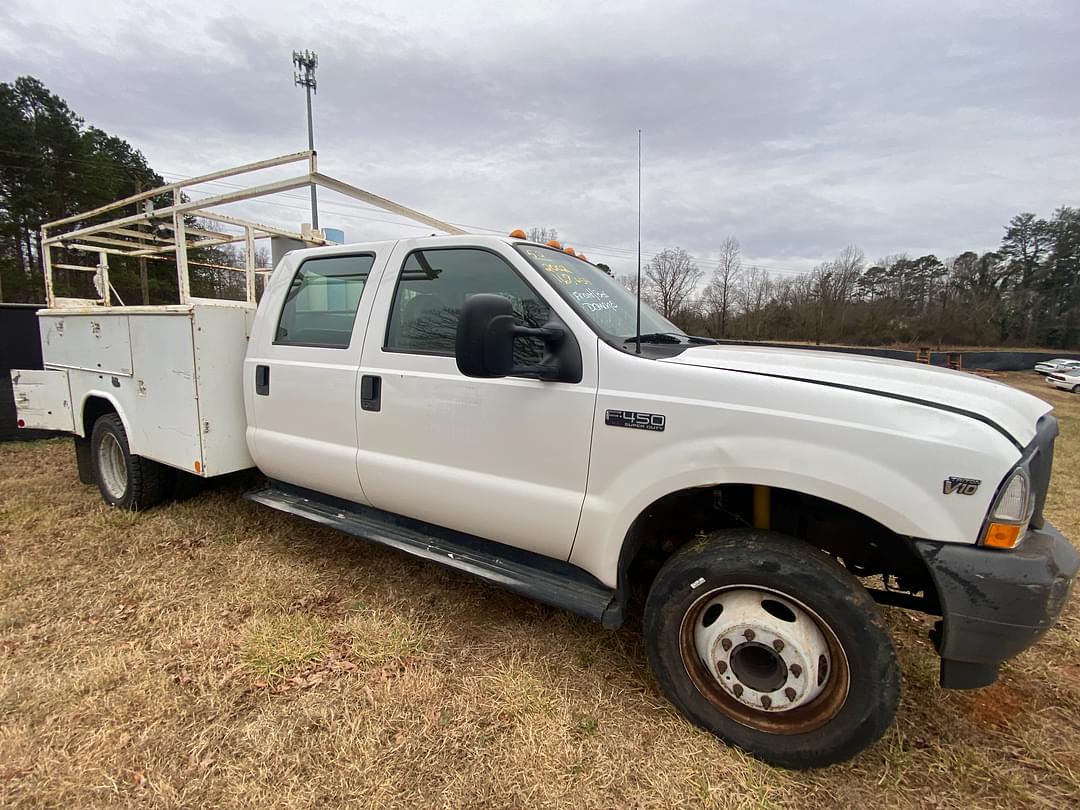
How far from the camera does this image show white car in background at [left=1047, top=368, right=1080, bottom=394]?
24.5 metres

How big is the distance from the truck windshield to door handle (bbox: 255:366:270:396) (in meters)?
1.88

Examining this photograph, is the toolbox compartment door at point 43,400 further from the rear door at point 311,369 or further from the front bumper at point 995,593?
the front bumper at point 995,593

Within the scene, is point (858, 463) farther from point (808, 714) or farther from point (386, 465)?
point (386, 465)

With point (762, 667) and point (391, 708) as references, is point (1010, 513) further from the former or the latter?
point (391, 708)

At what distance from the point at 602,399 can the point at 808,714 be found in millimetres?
1386

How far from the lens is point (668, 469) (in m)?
2.09

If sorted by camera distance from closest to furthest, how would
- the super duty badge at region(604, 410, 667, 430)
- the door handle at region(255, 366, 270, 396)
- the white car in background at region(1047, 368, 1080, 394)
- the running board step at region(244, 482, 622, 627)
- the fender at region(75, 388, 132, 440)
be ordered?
the super duty badge at region(604, 410, 667, 430) < the running board step at region(244, 482, 622, 627) < the door handle at region(255, 366, 270, 396) < the fender at region(75, 388, 132, 440) < the white car in background at region(1047, 368, 1080, 394)

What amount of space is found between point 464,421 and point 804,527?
5.14 feet

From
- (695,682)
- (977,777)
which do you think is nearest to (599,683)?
(695,682)

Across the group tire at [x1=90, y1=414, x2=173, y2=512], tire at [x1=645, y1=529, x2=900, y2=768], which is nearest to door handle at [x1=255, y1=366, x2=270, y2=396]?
tire at [x1=90, y1=414, x2=173, y2=512]

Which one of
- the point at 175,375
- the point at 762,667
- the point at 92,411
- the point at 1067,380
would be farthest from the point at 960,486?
the point at 1067,380

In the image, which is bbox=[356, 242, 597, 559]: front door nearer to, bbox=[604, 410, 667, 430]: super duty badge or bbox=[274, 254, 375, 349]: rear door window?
bbox=[604, 410, 667, 430]: super duty badge

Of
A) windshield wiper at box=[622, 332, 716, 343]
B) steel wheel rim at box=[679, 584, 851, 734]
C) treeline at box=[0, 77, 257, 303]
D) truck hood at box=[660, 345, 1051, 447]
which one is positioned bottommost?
steel wheel rim at box=[679, 584, 851, 734]

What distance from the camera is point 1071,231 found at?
1729 inches
